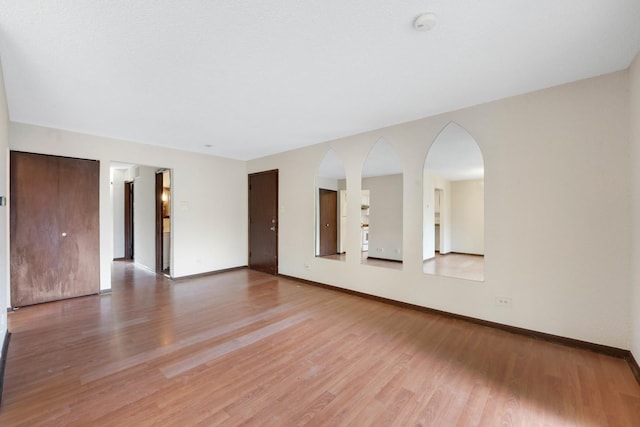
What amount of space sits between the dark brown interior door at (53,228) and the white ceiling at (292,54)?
0.81m

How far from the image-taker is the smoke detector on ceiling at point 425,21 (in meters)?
1.68

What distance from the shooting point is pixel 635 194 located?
2.15 m

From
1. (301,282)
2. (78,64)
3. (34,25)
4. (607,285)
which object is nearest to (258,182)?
(301,282)

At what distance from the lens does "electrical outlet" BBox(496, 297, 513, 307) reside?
2.79 metres

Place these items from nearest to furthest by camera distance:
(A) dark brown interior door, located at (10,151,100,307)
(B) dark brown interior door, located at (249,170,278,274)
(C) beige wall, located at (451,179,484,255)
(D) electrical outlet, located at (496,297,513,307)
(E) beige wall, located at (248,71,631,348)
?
(E) beige wall, located at (248,71,631,348) → (D) electrical outlet, located at (496,297,513,307) → (A) dark brown interior door, located at (10,151,100,307) → (B) dark brown interior door, located at (249,170,278,274) → (C) beige wall, located at (451,179,484,255)

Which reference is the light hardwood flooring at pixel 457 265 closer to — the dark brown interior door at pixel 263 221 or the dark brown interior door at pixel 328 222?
the dark brown interior door at pixel 328 222

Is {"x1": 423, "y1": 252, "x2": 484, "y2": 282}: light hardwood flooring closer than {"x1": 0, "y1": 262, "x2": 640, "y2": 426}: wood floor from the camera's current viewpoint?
No

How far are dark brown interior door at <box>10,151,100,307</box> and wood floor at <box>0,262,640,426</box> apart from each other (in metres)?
0.60

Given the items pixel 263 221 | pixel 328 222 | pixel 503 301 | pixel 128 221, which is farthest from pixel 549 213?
pixel 128 221

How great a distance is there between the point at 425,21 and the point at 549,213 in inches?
87.7

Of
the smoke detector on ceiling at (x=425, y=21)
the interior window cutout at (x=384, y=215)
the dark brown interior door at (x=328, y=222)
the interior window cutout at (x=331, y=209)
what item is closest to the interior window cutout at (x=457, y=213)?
the interior window cutout at (x=384, y=215)

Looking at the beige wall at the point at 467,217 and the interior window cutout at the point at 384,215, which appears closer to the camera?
the interior window cutout at the point at 384,215

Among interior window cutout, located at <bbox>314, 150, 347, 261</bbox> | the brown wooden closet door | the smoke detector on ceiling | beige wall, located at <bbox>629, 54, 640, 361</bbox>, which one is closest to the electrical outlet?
beige wall, located at <bbox>629, 54, 640, 361</bbox>

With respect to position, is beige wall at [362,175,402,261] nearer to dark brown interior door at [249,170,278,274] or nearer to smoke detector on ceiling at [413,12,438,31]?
dark brown interior door at [249,170,278,274]
